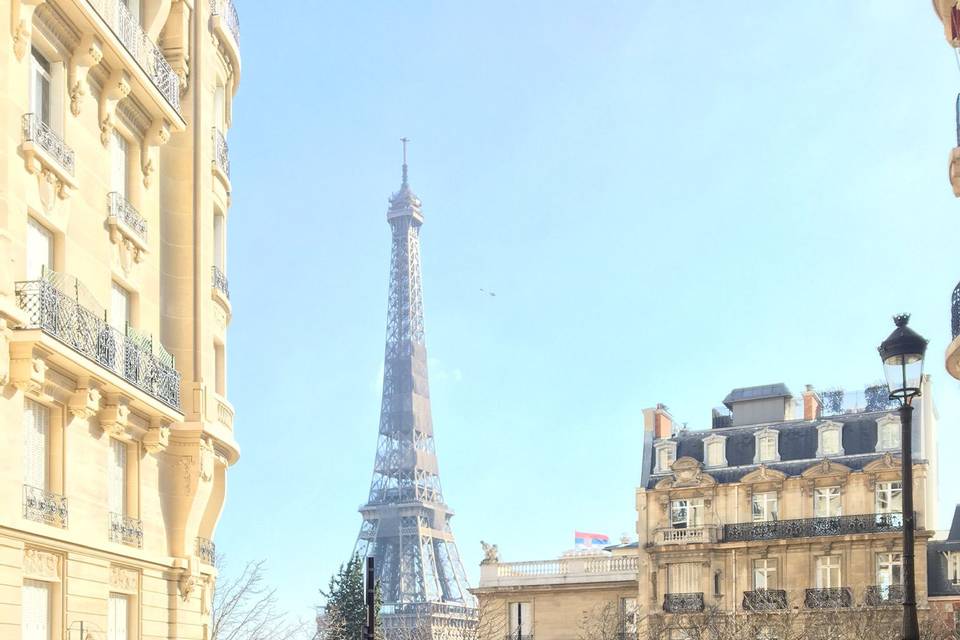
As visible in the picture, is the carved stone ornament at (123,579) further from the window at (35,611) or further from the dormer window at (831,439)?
the dormer window at (831,439)

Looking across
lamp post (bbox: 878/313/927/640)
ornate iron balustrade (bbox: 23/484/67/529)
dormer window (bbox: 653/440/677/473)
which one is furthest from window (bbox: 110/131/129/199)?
dormer window (bbox: 653/440/677/473)

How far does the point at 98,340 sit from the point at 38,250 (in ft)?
5.94

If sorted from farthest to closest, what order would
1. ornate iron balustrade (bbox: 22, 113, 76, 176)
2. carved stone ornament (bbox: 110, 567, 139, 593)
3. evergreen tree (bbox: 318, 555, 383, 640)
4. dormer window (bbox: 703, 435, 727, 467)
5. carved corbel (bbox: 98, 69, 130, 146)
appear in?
dormer window (bbox: 703, 435, 727, 467) < evergreen tree (bbox: 318, 555, 383, 640) < carved corbel (bbox: 98, 69, 130, 146) < carved stone ornament (bbox: 110, 567, 139, 593) < ornate iron balustrade (bbox: 22, 113, 76, 176)

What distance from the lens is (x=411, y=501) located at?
149 metres

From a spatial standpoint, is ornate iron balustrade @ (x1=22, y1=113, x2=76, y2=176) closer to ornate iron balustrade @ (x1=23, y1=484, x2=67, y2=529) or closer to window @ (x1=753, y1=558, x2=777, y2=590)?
ornate iron balustrade @ (x1=23, y1=484, x2=67, y2=529)

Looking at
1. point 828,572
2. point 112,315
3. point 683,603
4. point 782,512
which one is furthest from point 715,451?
point 112,315

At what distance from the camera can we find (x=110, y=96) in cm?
2467

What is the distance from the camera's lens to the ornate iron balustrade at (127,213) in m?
24.8

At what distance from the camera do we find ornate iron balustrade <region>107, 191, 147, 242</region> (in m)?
24.8

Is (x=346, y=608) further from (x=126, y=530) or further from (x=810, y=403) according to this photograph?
(x=126, y=530)

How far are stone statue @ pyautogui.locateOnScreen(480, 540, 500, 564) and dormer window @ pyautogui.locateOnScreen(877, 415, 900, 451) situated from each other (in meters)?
19.1

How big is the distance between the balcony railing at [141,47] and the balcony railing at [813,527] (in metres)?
42.4

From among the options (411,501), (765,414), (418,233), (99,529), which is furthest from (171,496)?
(418,233)

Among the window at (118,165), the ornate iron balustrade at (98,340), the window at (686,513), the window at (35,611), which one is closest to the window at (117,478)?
the ornate iron balustrade at (98,340)
